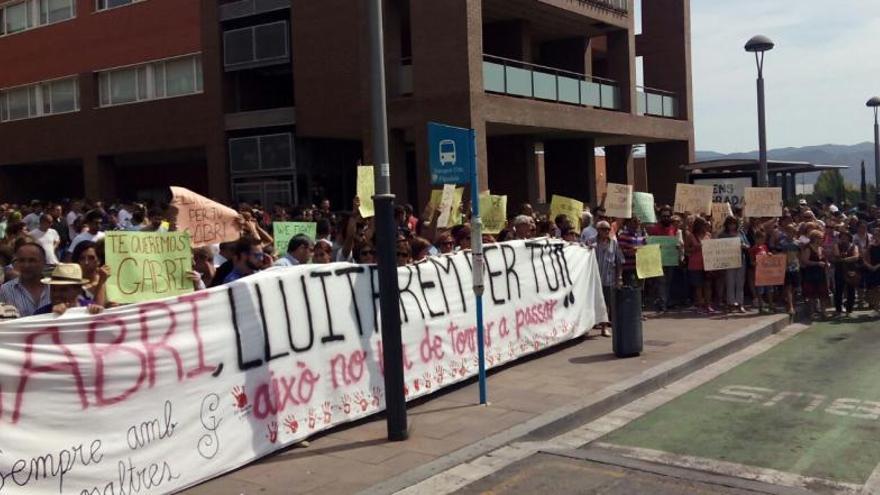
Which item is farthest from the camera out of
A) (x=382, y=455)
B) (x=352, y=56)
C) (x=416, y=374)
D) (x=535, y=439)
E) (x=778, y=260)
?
(x=352, y=56)

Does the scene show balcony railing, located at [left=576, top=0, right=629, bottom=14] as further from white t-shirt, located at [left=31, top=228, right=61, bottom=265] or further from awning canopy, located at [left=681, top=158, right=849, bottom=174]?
white t-shirt, located at [left=31, top=228, right=61, bottom=265]

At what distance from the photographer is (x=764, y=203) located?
14227 millimetres

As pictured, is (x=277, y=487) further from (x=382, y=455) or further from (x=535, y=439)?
(x=535, y=439)

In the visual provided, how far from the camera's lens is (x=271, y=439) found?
641cm

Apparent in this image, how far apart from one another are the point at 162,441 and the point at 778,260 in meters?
10.9

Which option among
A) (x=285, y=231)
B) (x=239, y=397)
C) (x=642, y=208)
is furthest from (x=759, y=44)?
(x=239, y=397)

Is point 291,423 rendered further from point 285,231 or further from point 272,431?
point 285,231

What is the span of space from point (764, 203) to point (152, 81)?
896 inches

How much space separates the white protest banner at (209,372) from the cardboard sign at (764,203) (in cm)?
750

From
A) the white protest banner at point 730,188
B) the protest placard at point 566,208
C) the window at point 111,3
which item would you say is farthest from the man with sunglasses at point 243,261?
the window at point 111,3

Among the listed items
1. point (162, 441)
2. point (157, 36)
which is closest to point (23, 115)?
point (157, 36)

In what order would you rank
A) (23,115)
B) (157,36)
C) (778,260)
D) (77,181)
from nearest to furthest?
(778,260) < (157,36) < (23,115) < (77,181)

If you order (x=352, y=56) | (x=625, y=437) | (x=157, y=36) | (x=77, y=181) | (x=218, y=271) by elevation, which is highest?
(x=157, y=36)

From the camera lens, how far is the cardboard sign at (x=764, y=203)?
14195 millimetres
